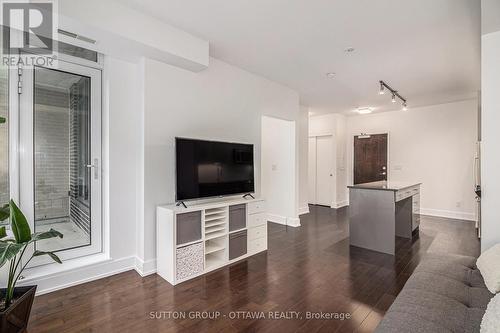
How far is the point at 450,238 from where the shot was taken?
4121 mm

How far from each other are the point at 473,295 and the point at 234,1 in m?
2.72

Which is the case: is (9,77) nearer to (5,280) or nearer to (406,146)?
(5,280)

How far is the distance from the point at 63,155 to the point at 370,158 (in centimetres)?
678

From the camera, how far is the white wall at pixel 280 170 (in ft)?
16.2

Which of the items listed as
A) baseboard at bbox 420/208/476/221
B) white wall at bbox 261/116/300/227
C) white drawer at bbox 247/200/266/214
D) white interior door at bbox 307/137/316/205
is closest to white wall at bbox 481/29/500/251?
white drawer at bbox 247/200/266/214

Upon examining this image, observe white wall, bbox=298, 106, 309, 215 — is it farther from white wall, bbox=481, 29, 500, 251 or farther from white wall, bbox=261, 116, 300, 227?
white wall, bbox=481, 29, 500, 251

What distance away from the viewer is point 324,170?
720 cm

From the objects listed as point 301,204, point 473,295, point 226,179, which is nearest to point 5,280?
point 226,179

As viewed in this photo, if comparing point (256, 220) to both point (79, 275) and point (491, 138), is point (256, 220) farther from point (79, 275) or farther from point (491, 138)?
point (491, 138)

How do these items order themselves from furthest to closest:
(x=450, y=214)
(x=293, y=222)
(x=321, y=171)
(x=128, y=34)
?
(x=321, y=171) → (x=450, y=214) → (x=293, y=222) → (x=128, y=34)

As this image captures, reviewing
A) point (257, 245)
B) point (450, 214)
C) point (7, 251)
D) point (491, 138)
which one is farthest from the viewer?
point (450, 214)

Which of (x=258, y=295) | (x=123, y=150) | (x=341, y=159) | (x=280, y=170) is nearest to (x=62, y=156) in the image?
(x=123, y=150)

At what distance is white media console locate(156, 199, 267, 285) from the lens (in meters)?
2.65

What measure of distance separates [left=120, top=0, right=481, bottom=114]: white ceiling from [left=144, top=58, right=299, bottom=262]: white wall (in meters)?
0.31
